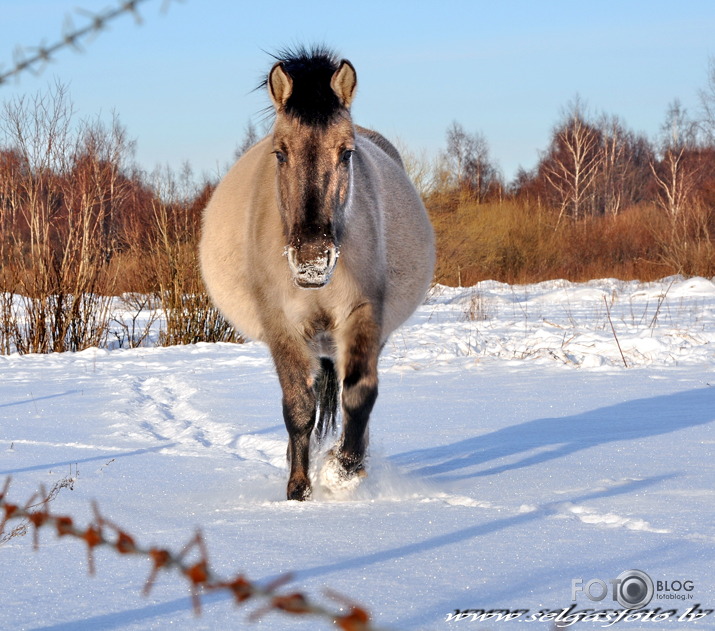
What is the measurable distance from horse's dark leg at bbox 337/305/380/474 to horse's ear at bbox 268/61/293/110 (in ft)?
3.66

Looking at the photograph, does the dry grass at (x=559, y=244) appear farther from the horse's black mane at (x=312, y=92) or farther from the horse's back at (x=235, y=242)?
the horse's black mane at (x=312, y=92)

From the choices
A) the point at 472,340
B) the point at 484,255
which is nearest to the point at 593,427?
the point at 472,340

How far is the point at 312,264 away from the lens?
12.0 feet

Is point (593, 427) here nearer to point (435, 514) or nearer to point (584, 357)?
point (435, 514)

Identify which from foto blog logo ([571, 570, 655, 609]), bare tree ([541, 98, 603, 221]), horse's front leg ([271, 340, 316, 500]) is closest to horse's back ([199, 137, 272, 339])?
horse's front leg ([271, 340, 316, 500])

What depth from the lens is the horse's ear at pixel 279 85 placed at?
422 centimetres

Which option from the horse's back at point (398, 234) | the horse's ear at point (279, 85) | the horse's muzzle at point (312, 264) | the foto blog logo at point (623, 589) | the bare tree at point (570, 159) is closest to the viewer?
the foto blog logo at point (623, 589)

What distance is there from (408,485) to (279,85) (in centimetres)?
214

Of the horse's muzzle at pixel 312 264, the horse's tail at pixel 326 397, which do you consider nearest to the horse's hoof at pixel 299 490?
the horse's tail at pixel 326 397

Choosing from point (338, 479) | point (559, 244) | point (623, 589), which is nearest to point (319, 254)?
point (338, 479)

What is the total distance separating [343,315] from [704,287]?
16625 millimetres

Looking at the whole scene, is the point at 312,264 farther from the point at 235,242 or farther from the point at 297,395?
the point at 235,242

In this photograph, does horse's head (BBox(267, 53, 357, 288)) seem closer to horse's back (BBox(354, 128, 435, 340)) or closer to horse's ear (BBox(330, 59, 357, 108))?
horse's ear (BBox(330, 59, 357, 108))

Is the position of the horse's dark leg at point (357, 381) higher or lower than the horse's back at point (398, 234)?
lower
